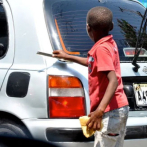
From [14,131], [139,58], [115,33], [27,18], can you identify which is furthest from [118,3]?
[14,131]

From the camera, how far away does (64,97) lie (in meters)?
3.29

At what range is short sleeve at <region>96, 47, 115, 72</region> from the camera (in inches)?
112

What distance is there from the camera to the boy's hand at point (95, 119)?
9.22 feet

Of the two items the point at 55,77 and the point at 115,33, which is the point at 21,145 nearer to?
the point at 55,77

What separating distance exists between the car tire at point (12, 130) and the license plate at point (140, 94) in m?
1.00

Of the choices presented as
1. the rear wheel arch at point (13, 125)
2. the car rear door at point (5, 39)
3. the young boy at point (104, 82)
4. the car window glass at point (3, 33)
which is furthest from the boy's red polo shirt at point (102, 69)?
the car window glass at point (3, 33)

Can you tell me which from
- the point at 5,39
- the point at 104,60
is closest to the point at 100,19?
the point at 104,60

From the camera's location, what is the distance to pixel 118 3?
14.1 ft

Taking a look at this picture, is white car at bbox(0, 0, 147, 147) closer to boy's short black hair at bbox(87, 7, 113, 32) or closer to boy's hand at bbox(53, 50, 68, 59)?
boy's hand at bbox(53, 50, 68, 59)

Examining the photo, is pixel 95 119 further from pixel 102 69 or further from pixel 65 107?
pixel 65 107

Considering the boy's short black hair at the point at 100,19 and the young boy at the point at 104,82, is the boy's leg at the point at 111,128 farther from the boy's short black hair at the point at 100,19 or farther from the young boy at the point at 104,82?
the boy's short black hair at the point at 100,19

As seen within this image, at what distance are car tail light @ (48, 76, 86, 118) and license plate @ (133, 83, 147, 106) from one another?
557 millimetres

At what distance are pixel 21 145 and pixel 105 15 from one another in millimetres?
1168

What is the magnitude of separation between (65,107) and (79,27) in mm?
833
